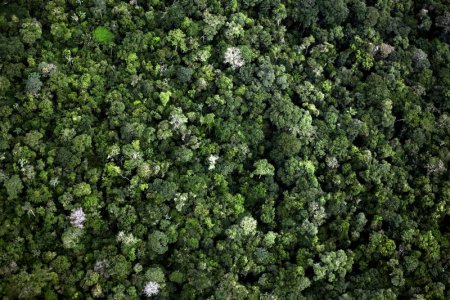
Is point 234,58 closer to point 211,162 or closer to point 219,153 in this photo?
point 219,153

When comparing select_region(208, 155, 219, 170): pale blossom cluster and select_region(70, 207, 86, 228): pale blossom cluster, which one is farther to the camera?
select_region(208, 155, 219, 170): pale blossom cluster

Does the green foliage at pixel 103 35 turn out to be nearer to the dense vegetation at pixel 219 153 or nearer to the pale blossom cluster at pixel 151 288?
the dense vegetation at pixel 219 153

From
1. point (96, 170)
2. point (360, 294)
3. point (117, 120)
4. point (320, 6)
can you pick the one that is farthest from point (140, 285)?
point (320, 6)

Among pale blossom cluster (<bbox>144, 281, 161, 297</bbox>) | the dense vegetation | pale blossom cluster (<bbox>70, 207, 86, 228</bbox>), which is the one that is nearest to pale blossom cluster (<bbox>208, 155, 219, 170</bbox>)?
the dense vegetation

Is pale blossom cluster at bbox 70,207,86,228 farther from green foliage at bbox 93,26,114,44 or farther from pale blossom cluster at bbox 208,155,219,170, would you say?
green foliage at bbox 93,26,114,44

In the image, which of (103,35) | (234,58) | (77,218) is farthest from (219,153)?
(103,35)

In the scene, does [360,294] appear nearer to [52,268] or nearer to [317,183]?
[317,183]

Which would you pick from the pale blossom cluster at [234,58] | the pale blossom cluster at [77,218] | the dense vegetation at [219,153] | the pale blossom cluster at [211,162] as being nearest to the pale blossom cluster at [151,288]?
the dense vegetation at [219,153]
